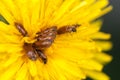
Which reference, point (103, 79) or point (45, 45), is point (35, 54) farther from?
point (103, 79)

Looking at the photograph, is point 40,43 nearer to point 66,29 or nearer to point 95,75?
point 66,29

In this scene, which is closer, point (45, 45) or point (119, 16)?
point (45, 45)

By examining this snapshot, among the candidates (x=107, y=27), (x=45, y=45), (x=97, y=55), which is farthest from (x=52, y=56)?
(x=107, y=27)

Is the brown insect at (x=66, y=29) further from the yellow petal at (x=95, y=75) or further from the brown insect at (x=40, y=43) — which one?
the yellow petal at (x=95, y=75)

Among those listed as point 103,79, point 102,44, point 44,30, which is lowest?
point 103,79

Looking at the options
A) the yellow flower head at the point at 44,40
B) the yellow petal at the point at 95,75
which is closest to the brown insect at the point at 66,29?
the yellow flower head at the point at 44,40

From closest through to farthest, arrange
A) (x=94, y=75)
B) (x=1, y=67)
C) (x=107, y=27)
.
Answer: (x=1, y=67), (x=94, y=75), (x=107, y=27)

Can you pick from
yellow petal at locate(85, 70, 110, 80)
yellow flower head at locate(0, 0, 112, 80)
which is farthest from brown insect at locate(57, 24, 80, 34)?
yellow petal at locate(85, 70, 110, 80)

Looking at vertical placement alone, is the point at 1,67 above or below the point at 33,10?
below
